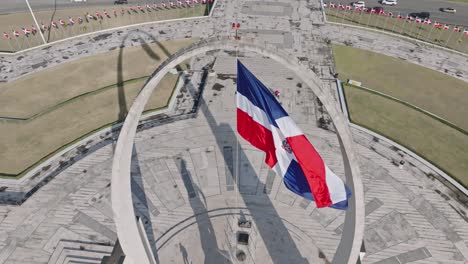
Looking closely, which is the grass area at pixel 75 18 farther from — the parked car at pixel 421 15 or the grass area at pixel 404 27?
the parked car at pixel 421 15

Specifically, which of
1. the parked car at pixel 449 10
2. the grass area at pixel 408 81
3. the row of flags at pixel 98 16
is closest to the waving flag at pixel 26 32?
the row of flags at pixel 98 16

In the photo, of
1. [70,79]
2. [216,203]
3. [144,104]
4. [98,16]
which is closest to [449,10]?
[216,203]

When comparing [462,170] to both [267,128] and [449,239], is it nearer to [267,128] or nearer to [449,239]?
[449,239]

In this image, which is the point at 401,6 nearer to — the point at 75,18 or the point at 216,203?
the point at 216,203

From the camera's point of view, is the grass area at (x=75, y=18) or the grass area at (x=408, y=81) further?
the grass area at (x=75, y=18)

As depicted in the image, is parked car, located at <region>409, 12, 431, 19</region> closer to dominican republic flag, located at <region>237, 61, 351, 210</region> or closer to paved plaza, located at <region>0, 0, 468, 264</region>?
paved plaza, located at <region>0, 0, 468, 264</region>

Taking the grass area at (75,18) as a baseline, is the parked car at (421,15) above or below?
above
